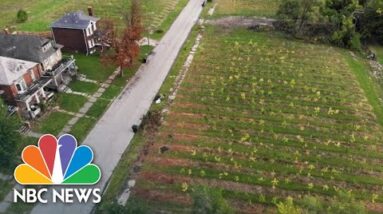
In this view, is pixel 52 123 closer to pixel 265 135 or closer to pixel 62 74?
pixel 62 74

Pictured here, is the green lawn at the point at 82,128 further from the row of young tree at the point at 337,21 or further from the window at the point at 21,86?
the row of young tree at the point at 337,21

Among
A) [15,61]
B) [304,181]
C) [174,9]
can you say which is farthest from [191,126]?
[174,9]

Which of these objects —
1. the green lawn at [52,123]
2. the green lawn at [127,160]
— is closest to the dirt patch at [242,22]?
the green lawn at [127,160]

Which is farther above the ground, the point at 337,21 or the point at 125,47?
the point at 337,21

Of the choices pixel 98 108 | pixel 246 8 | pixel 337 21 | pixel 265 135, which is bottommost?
pixel 98 108

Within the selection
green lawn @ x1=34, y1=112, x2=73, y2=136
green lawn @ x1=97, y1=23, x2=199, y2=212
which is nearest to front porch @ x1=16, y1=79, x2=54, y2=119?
green lawn @ x1=34, y1=112, x2=73, y2=136

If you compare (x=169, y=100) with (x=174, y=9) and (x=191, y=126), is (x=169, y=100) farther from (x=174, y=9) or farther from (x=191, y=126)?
(x=174, y=9)

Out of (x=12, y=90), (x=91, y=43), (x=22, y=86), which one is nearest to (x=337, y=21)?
(x=91, y=43)

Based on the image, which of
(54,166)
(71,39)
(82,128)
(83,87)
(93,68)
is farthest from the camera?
(71,39)
